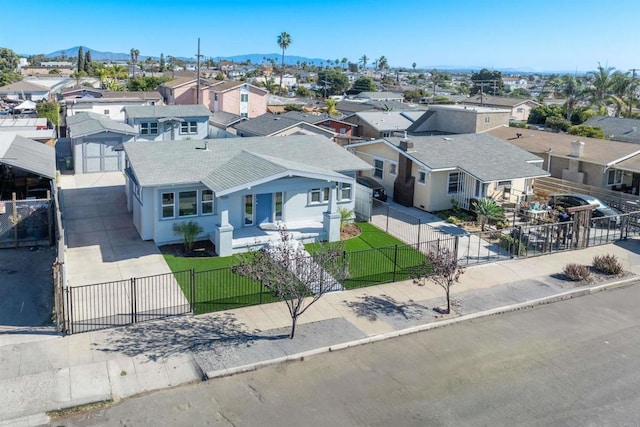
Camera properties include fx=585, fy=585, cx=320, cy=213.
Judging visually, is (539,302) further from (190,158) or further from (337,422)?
(190,158)

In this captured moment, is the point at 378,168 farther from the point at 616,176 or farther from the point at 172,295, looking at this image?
the point at 172,295

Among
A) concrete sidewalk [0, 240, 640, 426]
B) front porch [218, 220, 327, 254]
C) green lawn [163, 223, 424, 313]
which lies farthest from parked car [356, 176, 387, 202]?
concrete sidewalk [0, 240, 640, 426]

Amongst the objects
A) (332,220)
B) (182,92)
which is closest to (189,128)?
(332,220)

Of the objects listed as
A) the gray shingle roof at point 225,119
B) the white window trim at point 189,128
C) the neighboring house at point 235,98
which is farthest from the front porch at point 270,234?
the neighboring house at point 235,98

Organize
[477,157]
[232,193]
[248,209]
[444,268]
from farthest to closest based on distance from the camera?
[477,157] < [248,209] < [232,193] < [444,268]

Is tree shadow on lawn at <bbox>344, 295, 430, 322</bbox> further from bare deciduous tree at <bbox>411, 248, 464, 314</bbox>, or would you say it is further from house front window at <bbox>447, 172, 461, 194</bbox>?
house front window at <bbox>447, 172, 461, 194</bbox>

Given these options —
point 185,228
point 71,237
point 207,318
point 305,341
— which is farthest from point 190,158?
point 305,341
